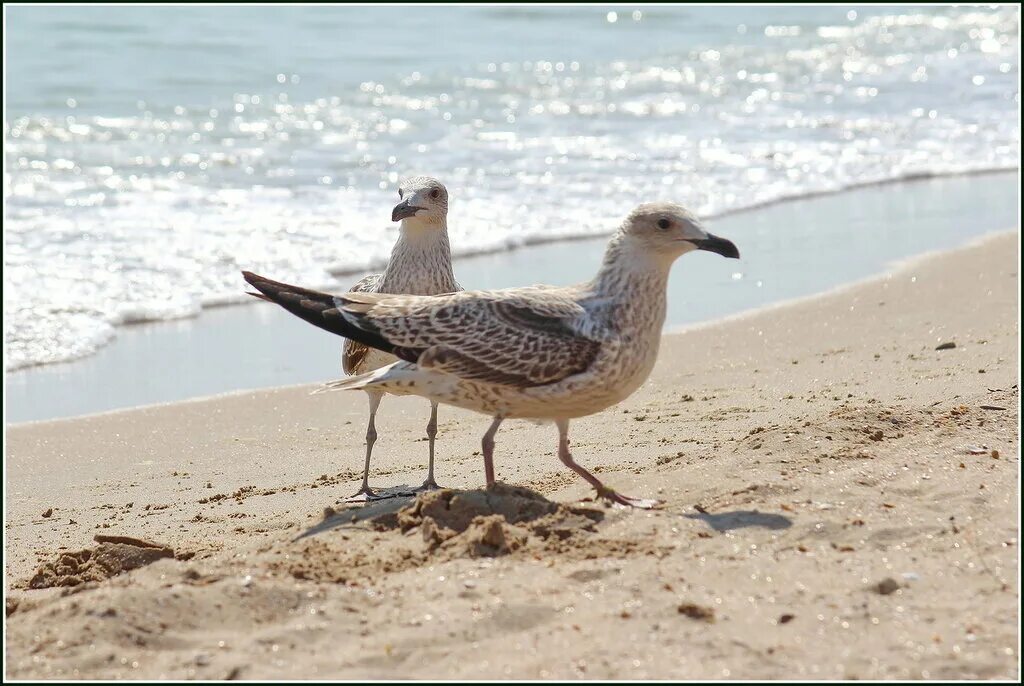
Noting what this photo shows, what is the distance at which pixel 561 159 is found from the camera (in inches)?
558

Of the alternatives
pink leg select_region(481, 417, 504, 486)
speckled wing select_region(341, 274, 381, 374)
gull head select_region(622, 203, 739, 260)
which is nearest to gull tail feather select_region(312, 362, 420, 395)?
pink leg select_region(481, 417, 504, 486)

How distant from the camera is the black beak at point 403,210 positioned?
6.45m

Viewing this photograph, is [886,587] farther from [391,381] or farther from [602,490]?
[391,381]

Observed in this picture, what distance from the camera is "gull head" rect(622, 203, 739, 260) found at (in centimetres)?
545

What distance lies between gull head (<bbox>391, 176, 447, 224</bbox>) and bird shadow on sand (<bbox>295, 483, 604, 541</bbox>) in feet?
5.39

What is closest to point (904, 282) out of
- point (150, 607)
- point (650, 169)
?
point (650, 169)

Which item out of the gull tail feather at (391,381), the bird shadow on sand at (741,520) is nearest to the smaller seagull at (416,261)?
the gull tail feather at (391,381)

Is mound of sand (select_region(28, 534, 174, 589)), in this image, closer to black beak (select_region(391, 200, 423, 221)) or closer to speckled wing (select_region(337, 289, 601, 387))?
speckled wing (select_region(337, 289, 601, 387))

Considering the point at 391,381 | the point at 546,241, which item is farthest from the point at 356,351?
the point at 546,241

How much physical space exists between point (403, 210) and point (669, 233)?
1484mm

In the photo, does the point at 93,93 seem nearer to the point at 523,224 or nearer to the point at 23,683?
the point at 523,224

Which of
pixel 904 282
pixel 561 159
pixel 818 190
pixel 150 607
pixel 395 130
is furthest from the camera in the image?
pixel 395 130

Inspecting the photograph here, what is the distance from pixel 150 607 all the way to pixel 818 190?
386 inches

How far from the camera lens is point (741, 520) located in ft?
16.1
